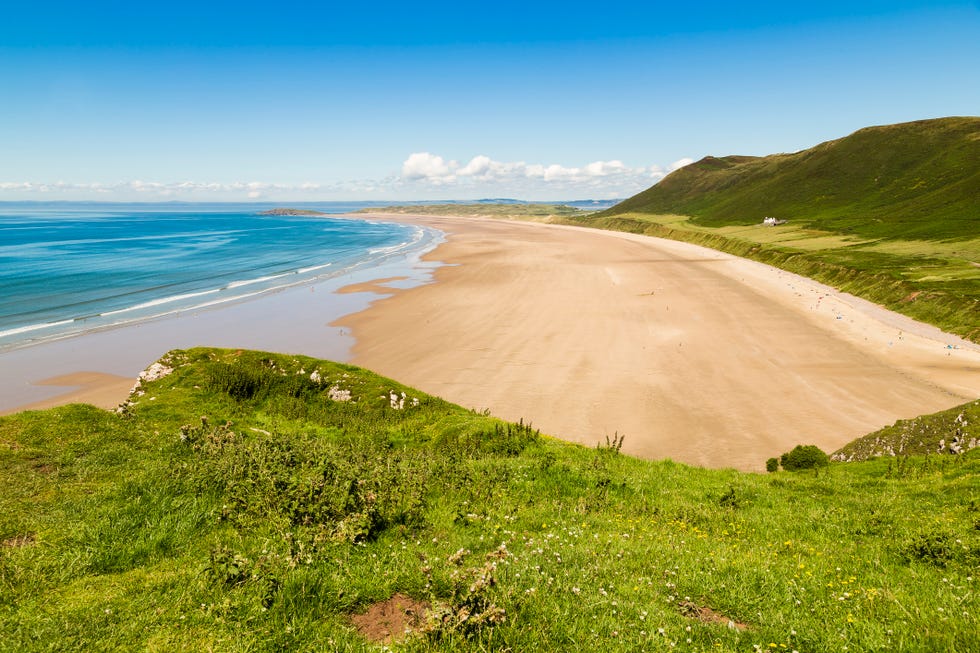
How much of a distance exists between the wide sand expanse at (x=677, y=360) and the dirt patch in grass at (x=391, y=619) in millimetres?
16919

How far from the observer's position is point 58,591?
6211mm

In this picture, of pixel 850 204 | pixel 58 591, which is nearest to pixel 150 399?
pixel 58 591

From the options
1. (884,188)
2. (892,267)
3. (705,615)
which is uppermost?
(884,188)

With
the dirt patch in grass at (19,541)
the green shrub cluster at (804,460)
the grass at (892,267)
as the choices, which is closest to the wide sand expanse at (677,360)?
the grass at (892,267)

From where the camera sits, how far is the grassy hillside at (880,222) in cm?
5116

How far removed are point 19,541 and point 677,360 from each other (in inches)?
1320

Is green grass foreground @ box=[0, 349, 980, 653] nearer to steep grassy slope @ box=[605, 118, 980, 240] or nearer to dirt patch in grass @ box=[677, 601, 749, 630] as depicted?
dirt patch in grass @ box=[677, 601, 749, 630]

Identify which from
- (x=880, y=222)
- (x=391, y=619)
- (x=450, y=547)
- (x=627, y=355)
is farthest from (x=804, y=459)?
(x=880, y=222)

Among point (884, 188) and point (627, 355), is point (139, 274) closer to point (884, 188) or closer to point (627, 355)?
point (627, 355)

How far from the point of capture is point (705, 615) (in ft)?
22.1

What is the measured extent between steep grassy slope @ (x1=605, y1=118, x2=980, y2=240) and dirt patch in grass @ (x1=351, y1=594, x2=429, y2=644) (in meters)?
106

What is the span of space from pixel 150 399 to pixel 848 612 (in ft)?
59.8

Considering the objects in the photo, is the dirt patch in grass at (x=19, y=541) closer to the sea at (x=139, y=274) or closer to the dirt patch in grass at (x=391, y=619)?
the dirt patch in grass at (x=391, y=619)

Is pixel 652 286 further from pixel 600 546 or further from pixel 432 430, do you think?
pixel 600 546
